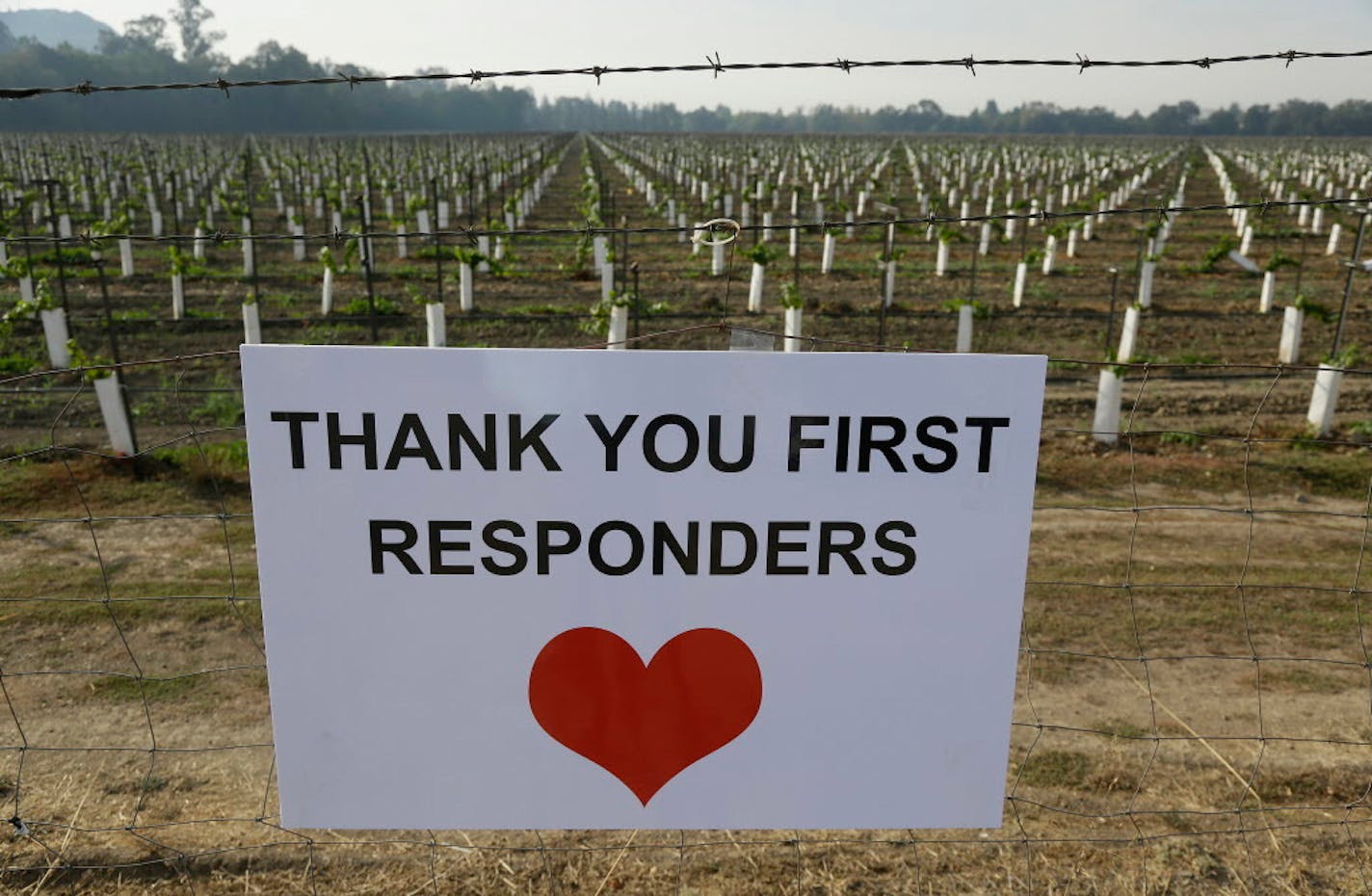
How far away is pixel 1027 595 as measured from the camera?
24.3 feet

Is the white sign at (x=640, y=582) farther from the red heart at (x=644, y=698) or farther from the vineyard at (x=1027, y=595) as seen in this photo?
the vineyard at (x=1027, y=595)

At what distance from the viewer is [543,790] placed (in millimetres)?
3229

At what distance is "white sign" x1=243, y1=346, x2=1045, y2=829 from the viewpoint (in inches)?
115

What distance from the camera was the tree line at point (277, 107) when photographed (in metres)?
121

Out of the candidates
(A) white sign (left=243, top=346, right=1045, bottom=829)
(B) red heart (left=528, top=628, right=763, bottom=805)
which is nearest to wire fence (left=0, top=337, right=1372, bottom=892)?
(A) white sign (left=243, top=346, right=1045, bottom=829)

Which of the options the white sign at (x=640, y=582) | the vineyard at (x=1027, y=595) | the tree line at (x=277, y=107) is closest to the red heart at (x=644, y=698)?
the white sign at (x=640, y=582)

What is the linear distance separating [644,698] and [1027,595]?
491 centimetres

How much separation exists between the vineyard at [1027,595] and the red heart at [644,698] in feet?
2.98

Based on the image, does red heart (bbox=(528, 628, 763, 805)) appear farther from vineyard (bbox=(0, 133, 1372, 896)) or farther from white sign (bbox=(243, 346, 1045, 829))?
vineyard (bbox=(0, 133, 1372, 896))

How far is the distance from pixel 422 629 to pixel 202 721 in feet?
10.3

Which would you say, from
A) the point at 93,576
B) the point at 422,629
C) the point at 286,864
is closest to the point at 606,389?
the point at 422,629

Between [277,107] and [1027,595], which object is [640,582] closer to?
[1027,595]

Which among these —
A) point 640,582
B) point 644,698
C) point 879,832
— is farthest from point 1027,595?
point 640,582

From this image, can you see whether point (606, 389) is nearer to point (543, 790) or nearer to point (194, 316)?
point (543, 790)
